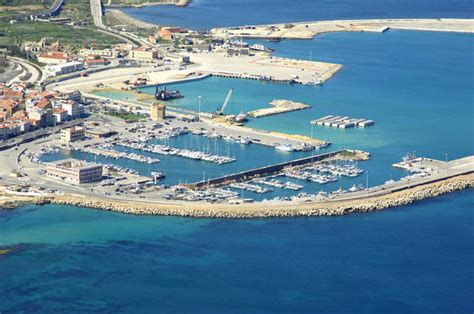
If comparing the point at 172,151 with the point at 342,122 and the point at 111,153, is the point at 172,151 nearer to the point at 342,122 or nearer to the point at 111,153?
the point at 111,153

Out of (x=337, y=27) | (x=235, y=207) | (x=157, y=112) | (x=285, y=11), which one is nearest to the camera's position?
(x=235, y=207)

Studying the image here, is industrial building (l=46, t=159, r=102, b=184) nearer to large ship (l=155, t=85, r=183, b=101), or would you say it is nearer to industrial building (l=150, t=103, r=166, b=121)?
industrial building (l=150, t=103, r=166, b=121)

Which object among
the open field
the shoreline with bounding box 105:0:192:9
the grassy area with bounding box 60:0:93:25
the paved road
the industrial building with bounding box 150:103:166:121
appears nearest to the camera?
the industrial building with bounding box 150:103:166:121

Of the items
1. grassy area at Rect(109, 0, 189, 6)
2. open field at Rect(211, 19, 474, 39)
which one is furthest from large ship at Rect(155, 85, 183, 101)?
grassy area at Rect(109, 0, 189, 6)

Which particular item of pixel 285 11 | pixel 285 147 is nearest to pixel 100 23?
pixel 285 11

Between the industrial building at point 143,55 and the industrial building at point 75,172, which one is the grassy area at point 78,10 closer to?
the industrial building at point 143,55

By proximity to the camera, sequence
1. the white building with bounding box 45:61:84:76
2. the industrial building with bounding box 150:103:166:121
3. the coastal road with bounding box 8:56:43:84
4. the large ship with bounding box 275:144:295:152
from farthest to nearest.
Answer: the white building with bounding box 45:61:84:76, the coastal road with bounding box 8:56:43:84, the industrial building with bounding box 150:103:166:121, the large ship with bounding box 275:144:295:152
